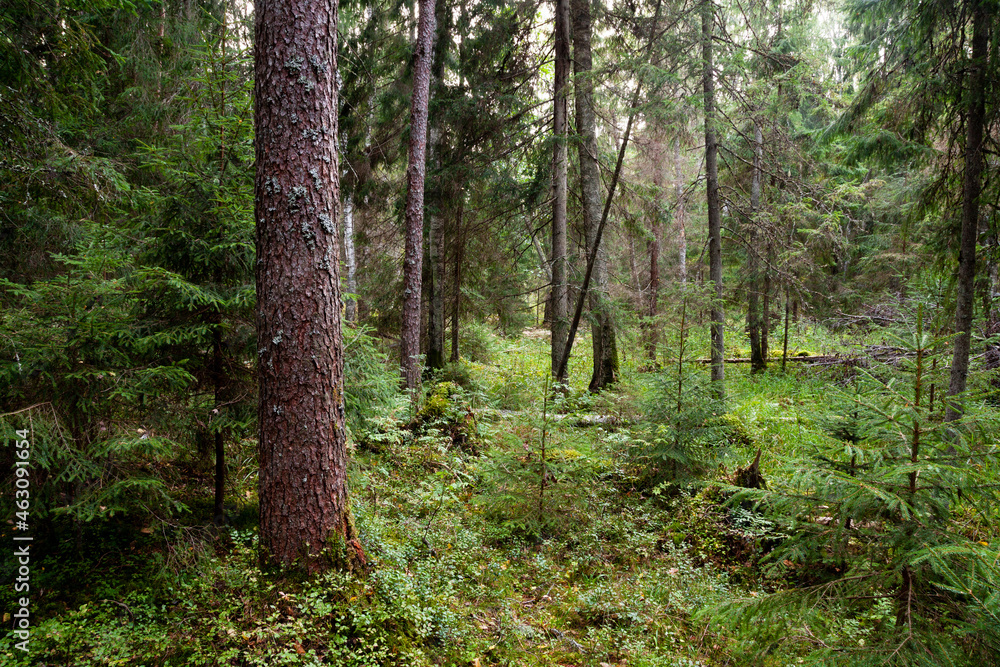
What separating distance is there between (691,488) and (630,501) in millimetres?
876

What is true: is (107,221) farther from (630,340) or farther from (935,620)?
(630,340)

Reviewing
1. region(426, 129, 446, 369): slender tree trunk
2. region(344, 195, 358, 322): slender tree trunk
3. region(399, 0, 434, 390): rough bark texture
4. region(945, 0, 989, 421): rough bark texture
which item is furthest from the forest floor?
region(344, 195, 358, 322): slender tree trunk

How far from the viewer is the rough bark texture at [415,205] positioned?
8.78 metres

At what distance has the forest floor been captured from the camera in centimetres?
305

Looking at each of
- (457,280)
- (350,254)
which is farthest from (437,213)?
(350,254)

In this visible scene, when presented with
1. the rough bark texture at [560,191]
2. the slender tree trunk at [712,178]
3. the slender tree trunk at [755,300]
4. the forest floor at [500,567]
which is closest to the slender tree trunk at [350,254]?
the rough bark texture at [560,191]

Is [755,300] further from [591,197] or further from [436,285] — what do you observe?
[436,285]

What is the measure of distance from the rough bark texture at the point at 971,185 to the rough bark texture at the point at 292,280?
7.03 metres

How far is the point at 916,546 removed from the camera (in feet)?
8.19

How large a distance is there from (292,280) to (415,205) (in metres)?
5.68

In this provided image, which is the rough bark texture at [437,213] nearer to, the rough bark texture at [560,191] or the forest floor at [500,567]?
the rough bark texture at [560,191]

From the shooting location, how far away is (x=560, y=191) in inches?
390

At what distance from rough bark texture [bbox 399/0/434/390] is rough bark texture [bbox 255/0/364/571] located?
5.18 metres

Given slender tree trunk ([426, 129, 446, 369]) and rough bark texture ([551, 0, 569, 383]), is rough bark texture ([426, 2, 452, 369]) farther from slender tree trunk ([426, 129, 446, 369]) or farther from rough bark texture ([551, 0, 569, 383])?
rough bark texture ([551, 0, 569, 383])
